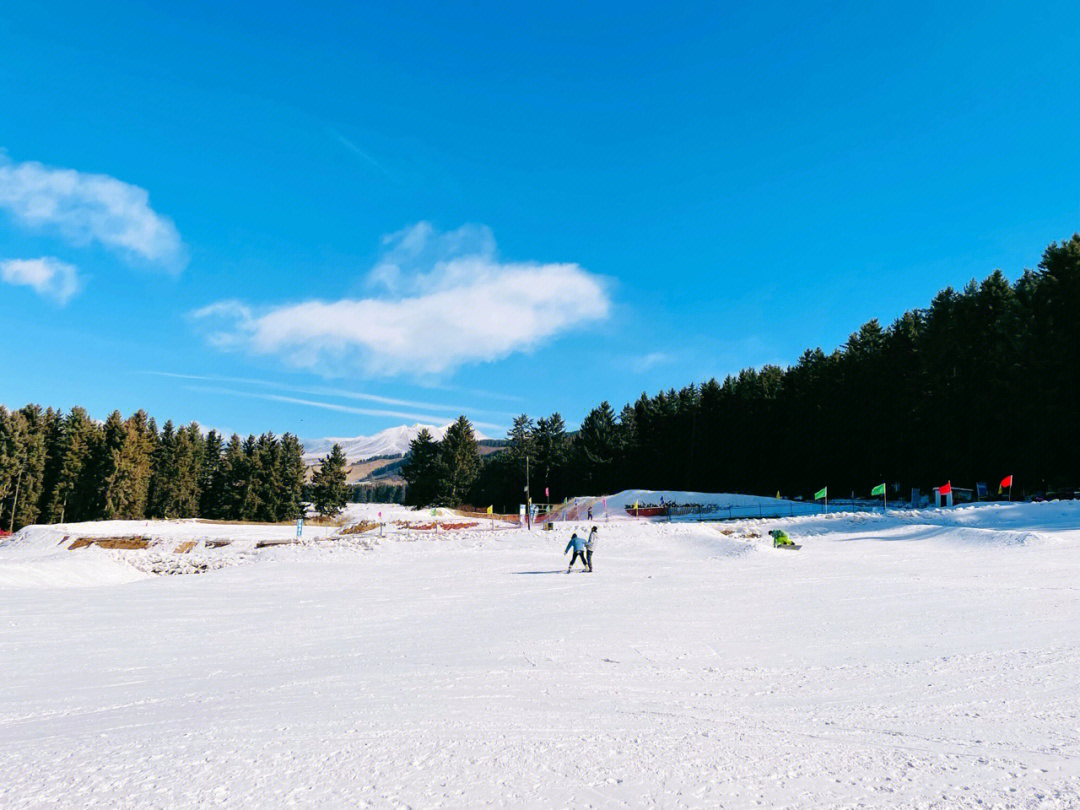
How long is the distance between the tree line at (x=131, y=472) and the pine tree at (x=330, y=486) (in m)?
4.01

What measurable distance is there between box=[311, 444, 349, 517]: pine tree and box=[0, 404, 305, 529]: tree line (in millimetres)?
4008

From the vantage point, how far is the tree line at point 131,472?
7056 centimetres

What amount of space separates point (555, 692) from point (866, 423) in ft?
223

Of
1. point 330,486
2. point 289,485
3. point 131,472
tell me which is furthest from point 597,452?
point 131,472

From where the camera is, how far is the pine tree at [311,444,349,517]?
82.1 metres

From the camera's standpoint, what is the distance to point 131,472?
72750 millimetres

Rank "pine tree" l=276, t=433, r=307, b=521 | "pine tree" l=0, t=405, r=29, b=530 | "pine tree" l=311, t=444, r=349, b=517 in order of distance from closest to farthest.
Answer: "pine tree" l=0, t=405, r=29, b=530, "pine tree" l=311, t=444, r=349, b=517, "pine tree" l=276, t=433, r=307, b=521

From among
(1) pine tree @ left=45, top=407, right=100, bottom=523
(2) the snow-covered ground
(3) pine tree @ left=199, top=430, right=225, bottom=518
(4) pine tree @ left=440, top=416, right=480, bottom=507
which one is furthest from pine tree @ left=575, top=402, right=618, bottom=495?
(2) the snow-covered ground

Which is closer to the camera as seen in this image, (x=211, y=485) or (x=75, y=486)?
(x=75, y=486)

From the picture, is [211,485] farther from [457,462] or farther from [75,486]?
[457,462]

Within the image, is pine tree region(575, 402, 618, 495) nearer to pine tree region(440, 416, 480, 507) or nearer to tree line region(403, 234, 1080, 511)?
tree line region(403, 234, 1080, 511)

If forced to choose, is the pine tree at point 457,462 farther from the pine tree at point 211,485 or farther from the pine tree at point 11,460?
the pine tree at point 11,460

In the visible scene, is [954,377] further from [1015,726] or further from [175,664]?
[175,664]

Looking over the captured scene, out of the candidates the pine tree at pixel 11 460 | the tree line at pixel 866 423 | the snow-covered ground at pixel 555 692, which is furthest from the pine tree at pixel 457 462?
the snow-covered ground at pixel 555 692
